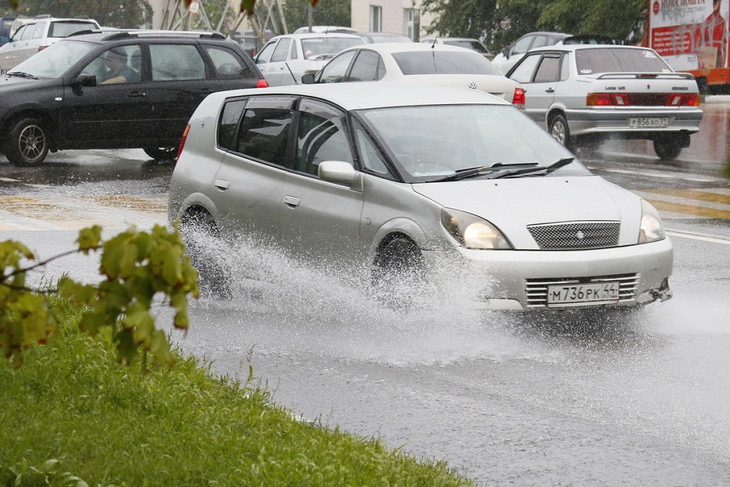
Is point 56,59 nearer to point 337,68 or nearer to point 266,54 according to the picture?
point 337,68

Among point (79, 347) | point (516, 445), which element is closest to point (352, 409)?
point (516, 445)

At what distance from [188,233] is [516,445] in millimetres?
4830

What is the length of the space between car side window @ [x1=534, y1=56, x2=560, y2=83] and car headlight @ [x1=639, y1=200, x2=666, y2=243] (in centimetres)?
1312

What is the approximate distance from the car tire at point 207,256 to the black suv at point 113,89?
921 centimetres

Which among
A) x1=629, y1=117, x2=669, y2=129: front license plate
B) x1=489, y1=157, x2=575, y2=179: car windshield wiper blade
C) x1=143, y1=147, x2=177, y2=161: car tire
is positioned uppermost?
x1=489, y1=157, x2=575, y2=179: car windshield wiper blade

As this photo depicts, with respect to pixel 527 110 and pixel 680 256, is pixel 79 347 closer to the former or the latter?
pixel 680 256

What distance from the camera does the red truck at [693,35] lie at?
34.2m

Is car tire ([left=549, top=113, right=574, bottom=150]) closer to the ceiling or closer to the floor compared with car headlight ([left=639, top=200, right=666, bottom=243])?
closer to the floor

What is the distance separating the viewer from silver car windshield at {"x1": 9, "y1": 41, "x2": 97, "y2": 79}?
19109 mm

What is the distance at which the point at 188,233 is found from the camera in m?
9.97

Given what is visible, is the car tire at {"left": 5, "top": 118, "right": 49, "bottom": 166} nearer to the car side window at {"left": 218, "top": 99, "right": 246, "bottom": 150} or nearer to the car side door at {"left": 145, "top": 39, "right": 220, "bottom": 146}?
the car side door at {"left": 145, "top": 39, "right": 220, "bottom": 146}

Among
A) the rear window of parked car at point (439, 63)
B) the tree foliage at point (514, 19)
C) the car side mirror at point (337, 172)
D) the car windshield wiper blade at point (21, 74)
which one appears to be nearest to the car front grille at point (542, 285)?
the car side mirror at point (337, 172)

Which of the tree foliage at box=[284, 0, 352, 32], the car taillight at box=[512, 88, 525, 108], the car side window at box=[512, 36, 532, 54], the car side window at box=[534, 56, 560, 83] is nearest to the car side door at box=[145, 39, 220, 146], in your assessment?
the car taillight at box=[512, 88, 525, 108]

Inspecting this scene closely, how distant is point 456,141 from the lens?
29.1 ft
